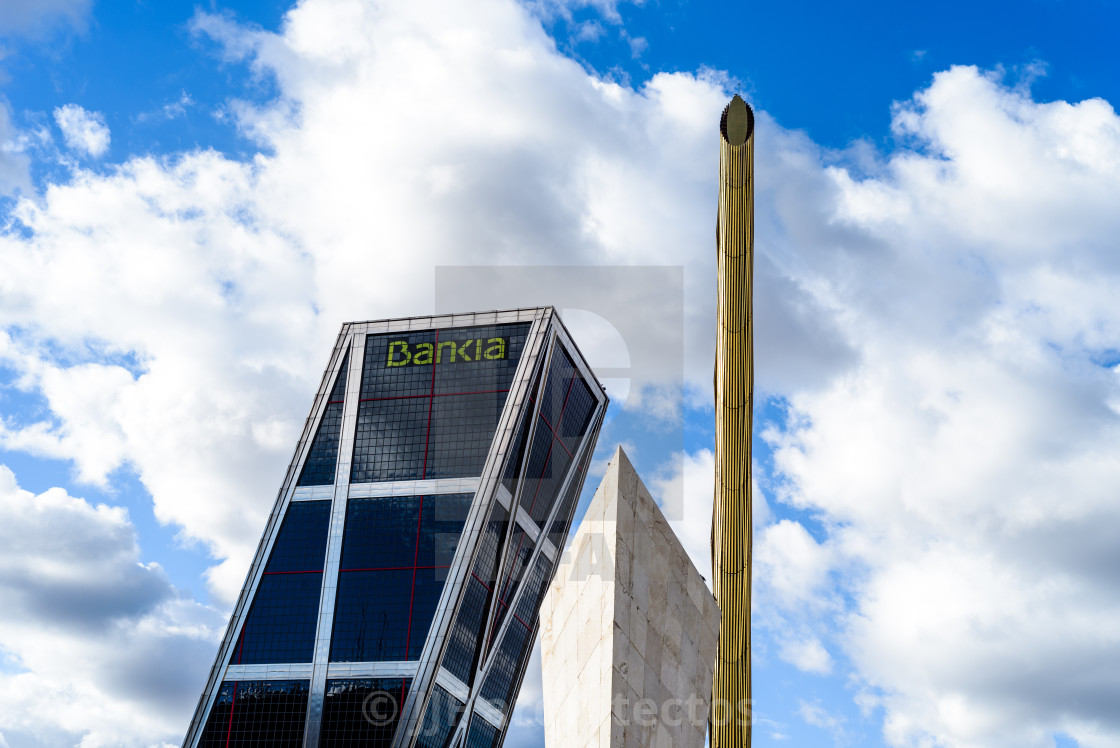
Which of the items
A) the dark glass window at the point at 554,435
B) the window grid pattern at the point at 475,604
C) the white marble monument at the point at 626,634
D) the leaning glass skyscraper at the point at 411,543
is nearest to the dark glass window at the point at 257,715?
the leaning glass skyscraper at the point at 411,543

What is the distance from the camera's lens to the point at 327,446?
2975 inches

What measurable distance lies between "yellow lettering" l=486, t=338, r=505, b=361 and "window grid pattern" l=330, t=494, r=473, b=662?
1085 cm

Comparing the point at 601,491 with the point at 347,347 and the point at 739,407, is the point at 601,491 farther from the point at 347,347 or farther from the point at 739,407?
the point at 347,347

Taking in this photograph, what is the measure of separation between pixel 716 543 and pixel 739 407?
6.67 meters

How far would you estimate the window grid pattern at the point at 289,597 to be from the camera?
228 feet

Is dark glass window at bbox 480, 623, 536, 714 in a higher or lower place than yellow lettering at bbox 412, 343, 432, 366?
lower

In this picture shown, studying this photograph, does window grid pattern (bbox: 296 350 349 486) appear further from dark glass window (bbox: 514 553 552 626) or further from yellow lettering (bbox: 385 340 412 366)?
dark glass window (bbox: 514 553 552 626)

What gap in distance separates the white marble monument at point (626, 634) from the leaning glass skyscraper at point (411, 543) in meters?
38.9

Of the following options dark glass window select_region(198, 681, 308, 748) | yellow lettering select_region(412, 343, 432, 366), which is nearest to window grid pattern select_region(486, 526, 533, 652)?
dark glass window select_region(198, 681, 308, 748)

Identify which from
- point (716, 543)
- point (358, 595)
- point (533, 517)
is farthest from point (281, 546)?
point (716, 543)

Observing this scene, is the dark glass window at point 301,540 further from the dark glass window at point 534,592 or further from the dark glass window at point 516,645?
the dark glass window at point 534,592

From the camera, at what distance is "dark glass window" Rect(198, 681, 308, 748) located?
219 feet

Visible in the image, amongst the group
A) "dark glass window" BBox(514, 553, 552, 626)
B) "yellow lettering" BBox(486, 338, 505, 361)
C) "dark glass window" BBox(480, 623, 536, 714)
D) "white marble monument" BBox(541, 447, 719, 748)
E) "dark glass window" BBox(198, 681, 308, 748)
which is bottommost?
"white marble monument" BBox(541, 447, 719, 748)

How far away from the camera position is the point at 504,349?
7638cm
